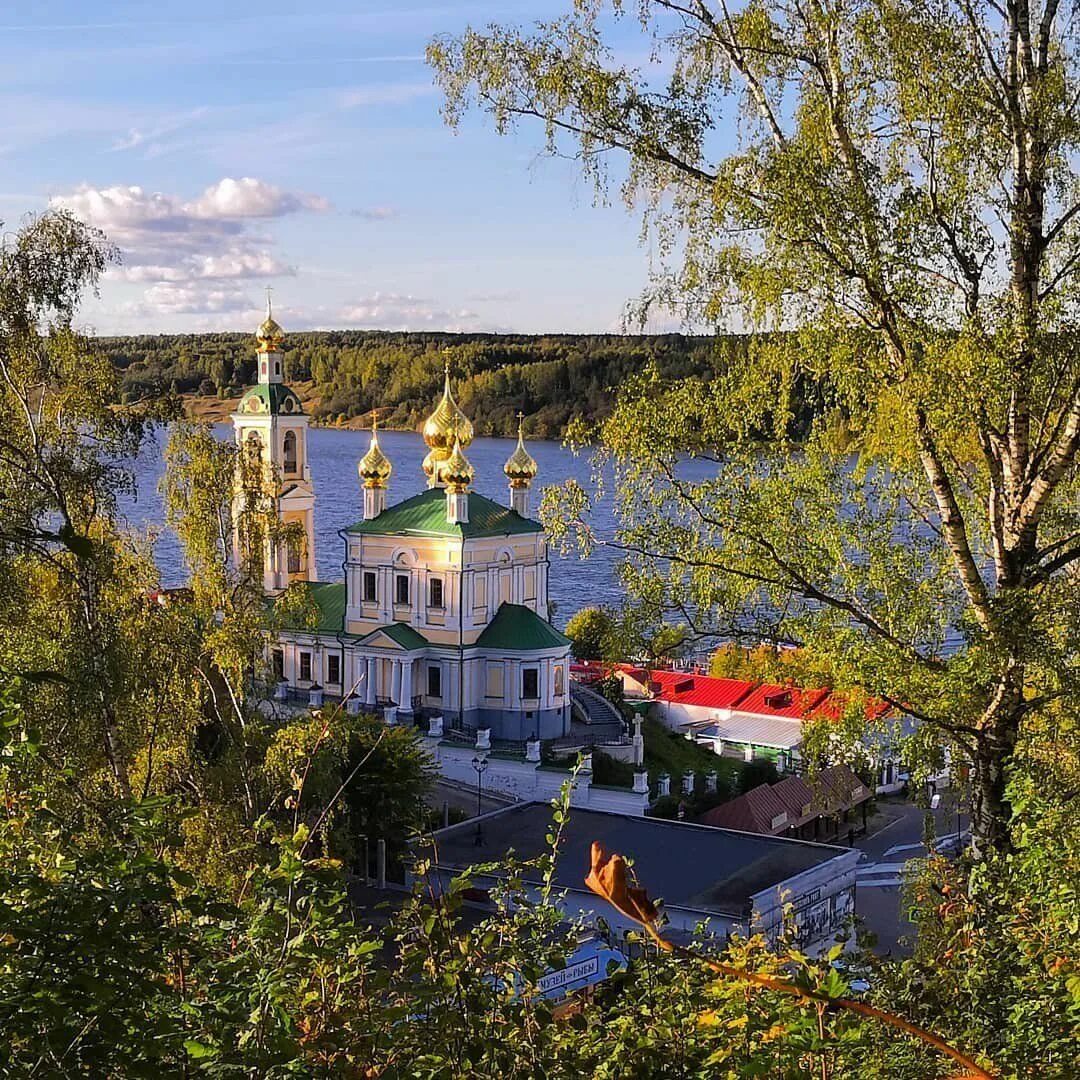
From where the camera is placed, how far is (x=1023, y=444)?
691 centimetres

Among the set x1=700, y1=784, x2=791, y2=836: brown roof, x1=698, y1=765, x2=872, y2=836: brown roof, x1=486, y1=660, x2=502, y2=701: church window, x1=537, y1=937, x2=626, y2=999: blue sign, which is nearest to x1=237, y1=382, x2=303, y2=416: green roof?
x1=486, y1=660, x2=502, y2=701: church window

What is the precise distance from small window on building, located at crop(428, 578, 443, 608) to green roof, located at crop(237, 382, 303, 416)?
18.4ft

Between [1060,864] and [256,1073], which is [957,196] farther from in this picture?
[256,1073]

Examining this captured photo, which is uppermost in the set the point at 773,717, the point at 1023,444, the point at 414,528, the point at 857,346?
the point at 857,346

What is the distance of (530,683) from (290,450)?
8516mm

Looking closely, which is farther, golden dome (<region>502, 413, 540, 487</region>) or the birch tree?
golden dome (<region>502, 413, 540, 487</region>)

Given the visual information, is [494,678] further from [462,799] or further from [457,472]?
[457,472]

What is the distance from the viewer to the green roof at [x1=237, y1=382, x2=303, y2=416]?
1281 inches

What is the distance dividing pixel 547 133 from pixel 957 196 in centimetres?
209

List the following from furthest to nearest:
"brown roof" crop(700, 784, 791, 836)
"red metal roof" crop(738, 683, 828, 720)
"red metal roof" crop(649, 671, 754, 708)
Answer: "red metal roof" crop(649, 671, 754, 708), "red metal roof" crop(738, 683, 828, 720), "brown roof" crop(700, 784, 791, 836)

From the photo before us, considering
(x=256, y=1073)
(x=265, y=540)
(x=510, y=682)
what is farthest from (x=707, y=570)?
(x=510, y=682)

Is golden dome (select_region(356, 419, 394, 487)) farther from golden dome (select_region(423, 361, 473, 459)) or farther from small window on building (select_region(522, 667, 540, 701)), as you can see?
small window on building (select_region(522, 667, 540, 701))

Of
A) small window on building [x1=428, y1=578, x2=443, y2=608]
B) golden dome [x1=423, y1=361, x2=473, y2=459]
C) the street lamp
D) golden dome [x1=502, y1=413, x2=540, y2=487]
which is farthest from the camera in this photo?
golden dome [x1=423, y1=361, x2=473, y2=459]

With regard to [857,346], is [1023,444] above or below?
below
